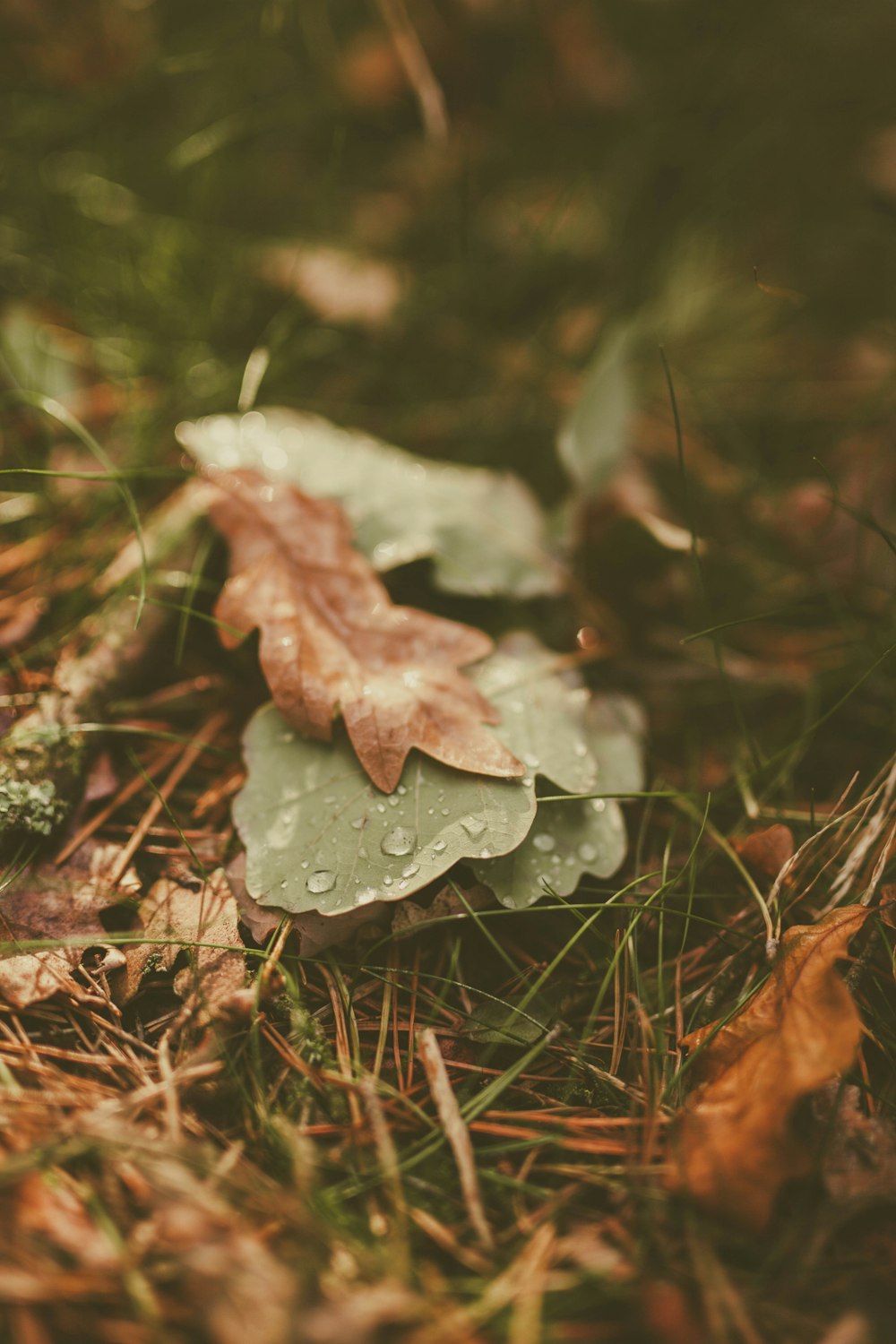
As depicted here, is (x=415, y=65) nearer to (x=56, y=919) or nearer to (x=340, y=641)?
(x=340, y=641)

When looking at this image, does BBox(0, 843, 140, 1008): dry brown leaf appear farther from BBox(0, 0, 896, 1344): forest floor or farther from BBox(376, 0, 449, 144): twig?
BBox(376, 0, 449, 144): twig

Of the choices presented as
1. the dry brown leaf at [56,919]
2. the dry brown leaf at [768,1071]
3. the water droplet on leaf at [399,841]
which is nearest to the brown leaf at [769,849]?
the dry brown leaf at [768,1071]

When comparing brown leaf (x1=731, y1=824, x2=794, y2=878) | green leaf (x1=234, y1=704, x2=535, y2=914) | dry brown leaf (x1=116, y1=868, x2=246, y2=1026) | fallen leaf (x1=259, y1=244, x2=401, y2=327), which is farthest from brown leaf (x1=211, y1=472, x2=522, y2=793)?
fallen leaf (x1=259, y1=244, x2=401, y2=327)

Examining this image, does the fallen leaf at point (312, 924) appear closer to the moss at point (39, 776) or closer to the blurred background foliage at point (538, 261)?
the moss at point (39, 776)

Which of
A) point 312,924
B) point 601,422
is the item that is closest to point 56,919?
point 312,924

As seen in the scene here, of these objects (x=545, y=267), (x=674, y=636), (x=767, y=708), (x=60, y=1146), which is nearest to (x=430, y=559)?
(x=674, y=636)

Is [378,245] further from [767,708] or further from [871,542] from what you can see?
[767,708]
